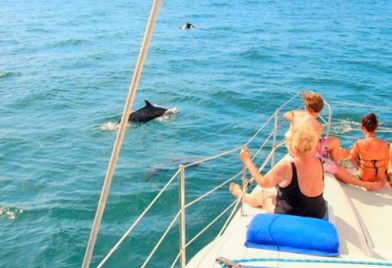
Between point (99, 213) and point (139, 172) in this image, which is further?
point (139, 172)

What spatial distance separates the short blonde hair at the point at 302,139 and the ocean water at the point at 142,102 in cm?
454

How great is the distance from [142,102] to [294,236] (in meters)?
15.9

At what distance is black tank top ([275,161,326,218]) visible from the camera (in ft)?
17.3

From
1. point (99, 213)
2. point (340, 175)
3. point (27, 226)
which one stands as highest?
point (99, 213)

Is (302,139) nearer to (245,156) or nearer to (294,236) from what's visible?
(245,156)

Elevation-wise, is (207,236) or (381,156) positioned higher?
(381,156)

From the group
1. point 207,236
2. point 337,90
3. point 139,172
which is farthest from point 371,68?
point 207,236

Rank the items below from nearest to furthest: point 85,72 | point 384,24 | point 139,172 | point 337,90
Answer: point 139,172 → point 337,90 → point 85,72 → point 384,24

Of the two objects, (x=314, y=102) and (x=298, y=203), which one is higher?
(x=314, y=102)

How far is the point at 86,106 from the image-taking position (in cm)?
1952

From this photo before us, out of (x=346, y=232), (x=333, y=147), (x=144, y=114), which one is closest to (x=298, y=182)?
(x=346, y=232)

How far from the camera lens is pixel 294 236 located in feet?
14.5

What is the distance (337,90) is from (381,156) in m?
14.6

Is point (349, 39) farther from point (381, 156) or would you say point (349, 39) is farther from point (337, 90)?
point (381, 156)
